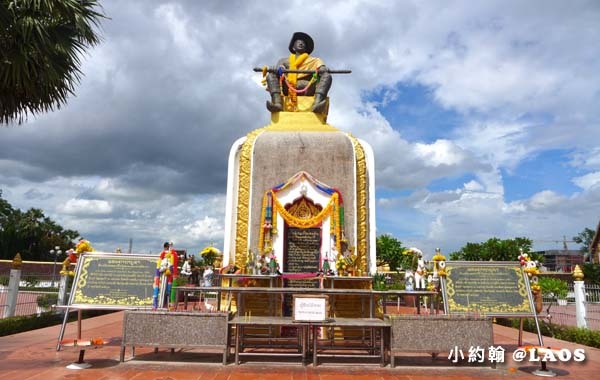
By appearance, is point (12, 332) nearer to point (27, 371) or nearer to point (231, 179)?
point (27, 371)

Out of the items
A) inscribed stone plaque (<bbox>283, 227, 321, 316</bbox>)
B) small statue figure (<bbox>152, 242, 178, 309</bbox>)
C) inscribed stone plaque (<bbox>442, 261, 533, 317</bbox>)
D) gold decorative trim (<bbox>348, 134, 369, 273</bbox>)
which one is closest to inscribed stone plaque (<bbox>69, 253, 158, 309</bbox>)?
small statue figure (<bbox>152, 242, 178, 309</bbox>)

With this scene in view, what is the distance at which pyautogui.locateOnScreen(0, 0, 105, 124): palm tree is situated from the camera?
28.0ft

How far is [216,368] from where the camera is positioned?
6.67 meters

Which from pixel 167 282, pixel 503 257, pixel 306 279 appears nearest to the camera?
pixel 167 282

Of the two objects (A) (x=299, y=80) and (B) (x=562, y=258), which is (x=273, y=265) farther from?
(B) (x=562, y=258)

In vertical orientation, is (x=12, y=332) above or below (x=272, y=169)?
below

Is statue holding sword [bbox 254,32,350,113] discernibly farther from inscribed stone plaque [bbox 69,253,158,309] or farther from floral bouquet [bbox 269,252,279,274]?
inscribed stone plaque [bbox 69,253,158,309]

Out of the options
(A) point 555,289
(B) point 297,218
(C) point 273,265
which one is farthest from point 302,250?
(A) point 555,289

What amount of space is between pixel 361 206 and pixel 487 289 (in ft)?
12.7

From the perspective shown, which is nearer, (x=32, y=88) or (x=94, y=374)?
(x=94, y=374)

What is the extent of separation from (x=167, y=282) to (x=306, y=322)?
8.67 ft

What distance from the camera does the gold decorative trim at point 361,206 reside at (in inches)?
430

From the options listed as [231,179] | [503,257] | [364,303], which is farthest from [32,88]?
[503,257]

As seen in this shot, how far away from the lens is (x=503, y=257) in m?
35.8
